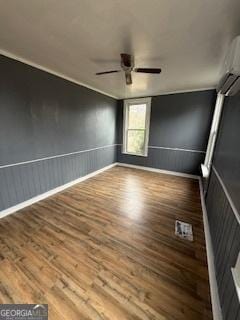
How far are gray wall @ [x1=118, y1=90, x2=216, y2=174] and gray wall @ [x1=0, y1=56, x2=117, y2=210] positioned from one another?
191 cm

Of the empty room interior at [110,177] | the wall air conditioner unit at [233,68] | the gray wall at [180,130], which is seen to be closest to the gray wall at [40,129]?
the empty room interior at [110,177]

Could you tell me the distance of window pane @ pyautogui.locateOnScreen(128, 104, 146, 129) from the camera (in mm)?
4914

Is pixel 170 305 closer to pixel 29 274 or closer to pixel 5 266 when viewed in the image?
pixel 29 274

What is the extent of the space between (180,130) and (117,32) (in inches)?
129

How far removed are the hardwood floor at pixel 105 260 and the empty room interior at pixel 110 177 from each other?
0.01 meters

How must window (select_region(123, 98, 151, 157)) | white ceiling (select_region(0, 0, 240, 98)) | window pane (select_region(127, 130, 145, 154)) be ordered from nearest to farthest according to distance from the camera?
white ceiling (select_region(0, 0, 240, 98)), window (select_region(123, 98, 151, 157)), window pane (select_region(127, 130, 145, 154))

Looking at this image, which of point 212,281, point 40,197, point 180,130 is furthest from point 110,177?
point 212,281

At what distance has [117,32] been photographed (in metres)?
1.65

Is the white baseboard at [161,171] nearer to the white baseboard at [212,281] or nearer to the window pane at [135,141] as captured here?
the window pane at [135,141]

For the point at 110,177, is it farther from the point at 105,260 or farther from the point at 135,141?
the point at 105,260

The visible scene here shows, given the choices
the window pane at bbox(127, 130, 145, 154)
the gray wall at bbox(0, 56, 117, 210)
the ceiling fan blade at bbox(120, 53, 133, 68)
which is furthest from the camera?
the window pane at bbox(127, 130, 145, 154)

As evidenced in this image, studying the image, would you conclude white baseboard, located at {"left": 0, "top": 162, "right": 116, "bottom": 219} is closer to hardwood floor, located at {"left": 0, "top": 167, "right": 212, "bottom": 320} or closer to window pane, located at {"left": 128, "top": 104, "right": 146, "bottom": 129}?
hardwood floor, located at {"left": 0, "top": 167, "right": 212, "bottom": 320}

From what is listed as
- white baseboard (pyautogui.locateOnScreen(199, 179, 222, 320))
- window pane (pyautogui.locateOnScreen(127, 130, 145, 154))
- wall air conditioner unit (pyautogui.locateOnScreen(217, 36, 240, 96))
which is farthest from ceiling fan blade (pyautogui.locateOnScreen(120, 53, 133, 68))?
window pane (pyautogui.locateOnScreen(127, 130, 145, 154))

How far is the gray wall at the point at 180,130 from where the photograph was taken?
13.0 ft
